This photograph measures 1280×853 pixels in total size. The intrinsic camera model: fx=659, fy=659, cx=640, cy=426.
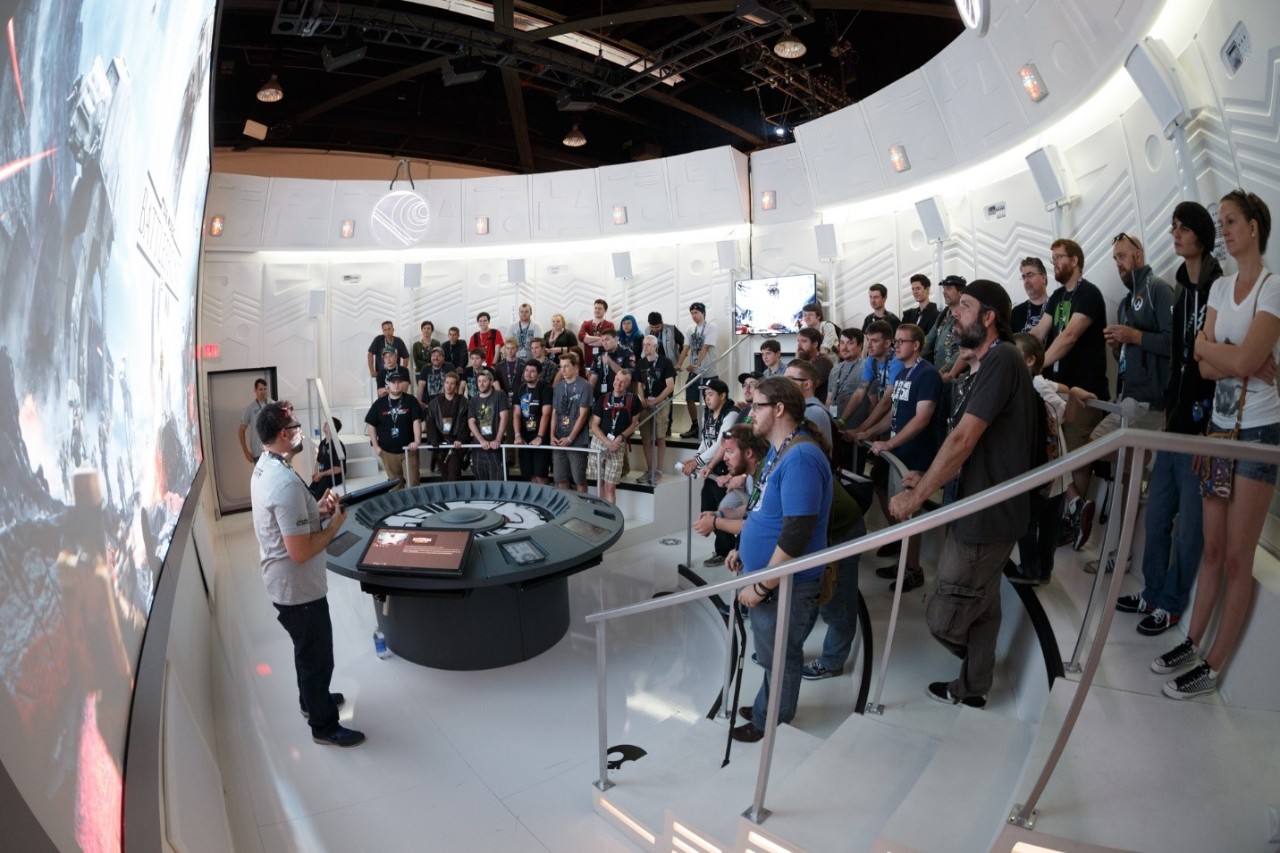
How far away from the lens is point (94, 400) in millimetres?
1374

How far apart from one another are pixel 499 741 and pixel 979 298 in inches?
130

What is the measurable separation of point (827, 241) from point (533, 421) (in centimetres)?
447

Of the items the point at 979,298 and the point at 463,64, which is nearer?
the point at 979,298

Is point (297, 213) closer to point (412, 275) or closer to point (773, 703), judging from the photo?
point (412, 275)

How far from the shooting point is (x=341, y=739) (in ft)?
11.9

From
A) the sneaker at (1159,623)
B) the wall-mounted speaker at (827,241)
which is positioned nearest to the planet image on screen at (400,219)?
the wall-mounted speaker at (827,241)

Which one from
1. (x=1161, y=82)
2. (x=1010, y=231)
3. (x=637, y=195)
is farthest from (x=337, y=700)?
(x=637, y=195)

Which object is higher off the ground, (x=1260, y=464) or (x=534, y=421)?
(x=1260, y=464)

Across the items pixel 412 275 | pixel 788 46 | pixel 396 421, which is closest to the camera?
pixel 396 421

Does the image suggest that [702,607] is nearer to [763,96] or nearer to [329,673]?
[329,673]

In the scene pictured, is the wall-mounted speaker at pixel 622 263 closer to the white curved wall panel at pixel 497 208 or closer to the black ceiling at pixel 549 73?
the white curved wall panel at pixel 497 208

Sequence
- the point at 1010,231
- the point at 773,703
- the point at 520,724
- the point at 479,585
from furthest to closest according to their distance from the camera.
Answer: the point at 1010,231 → the point at 479,585 → the point at 520,724 → the point at 773,703

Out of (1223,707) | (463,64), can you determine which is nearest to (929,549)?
(1223,707)

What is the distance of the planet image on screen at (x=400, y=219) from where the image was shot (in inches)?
424
